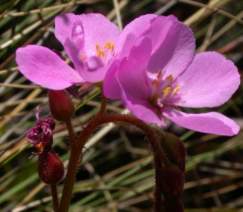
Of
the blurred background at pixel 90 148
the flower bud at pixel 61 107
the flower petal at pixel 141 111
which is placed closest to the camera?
the flower petal at pixel 141 111

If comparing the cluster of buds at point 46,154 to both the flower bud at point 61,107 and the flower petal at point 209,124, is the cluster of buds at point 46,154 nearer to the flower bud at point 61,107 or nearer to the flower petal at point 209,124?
the flower bud at point 61,107

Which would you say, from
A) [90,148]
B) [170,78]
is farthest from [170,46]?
[90,148]

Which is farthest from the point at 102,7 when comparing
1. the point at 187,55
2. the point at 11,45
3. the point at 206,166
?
the point at 187,55

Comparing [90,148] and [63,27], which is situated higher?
[63,27]

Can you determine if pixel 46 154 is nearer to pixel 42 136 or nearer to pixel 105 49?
pixel 42 136

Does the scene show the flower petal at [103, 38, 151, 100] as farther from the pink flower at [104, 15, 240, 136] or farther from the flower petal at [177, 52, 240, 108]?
the flower petal at [177, 52, 240, 108]

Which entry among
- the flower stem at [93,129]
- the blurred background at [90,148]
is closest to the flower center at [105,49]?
the flower stem at [93,129]

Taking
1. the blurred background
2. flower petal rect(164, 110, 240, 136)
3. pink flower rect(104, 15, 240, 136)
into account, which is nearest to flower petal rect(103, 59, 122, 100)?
pink flower rect(104, 15, 240, 136)
